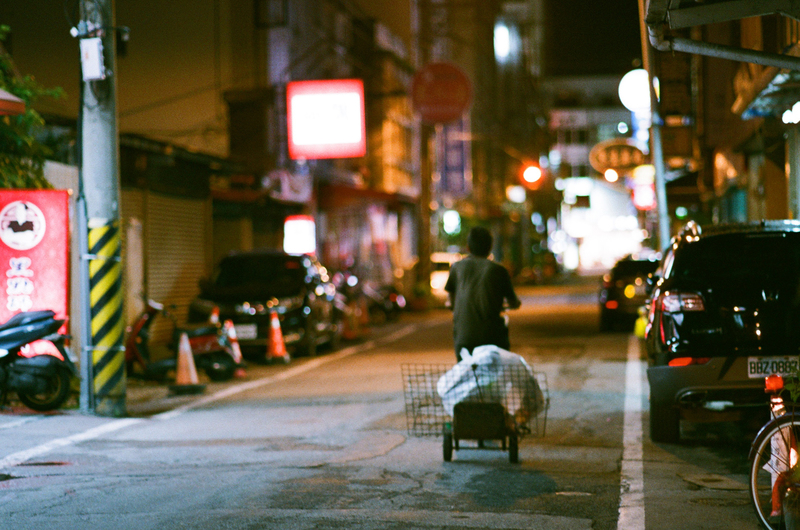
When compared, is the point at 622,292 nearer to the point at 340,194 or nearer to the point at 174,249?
the point at 174,249

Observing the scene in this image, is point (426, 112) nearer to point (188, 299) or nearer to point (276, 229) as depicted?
point (276, 229)

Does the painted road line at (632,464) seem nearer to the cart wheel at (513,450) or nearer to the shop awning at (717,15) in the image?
the cart wheel at (513,450)

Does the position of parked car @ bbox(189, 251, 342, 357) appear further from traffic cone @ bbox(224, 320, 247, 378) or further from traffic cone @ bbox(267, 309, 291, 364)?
traffic cone @ bbox(224, 320, 247, 378)

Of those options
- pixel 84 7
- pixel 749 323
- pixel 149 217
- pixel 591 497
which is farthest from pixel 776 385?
pixel 149 217

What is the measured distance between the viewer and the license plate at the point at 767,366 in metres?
7.50

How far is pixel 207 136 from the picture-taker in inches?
965

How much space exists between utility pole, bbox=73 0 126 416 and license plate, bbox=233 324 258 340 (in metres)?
5.03

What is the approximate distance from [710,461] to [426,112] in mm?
20071

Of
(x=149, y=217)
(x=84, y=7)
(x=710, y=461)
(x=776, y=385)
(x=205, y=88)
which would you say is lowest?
(x=710, y=461)

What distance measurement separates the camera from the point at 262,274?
17.0m

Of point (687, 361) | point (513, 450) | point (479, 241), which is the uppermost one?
point (479, 241)

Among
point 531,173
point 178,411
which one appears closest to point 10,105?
point 178,411

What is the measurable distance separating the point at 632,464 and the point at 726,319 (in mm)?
1411

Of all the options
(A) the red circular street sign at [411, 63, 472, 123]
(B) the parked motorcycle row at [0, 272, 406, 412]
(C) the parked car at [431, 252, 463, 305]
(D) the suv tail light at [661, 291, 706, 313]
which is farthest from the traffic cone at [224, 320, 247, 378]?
(C) the parked car at [431, 252, 463, 305]
